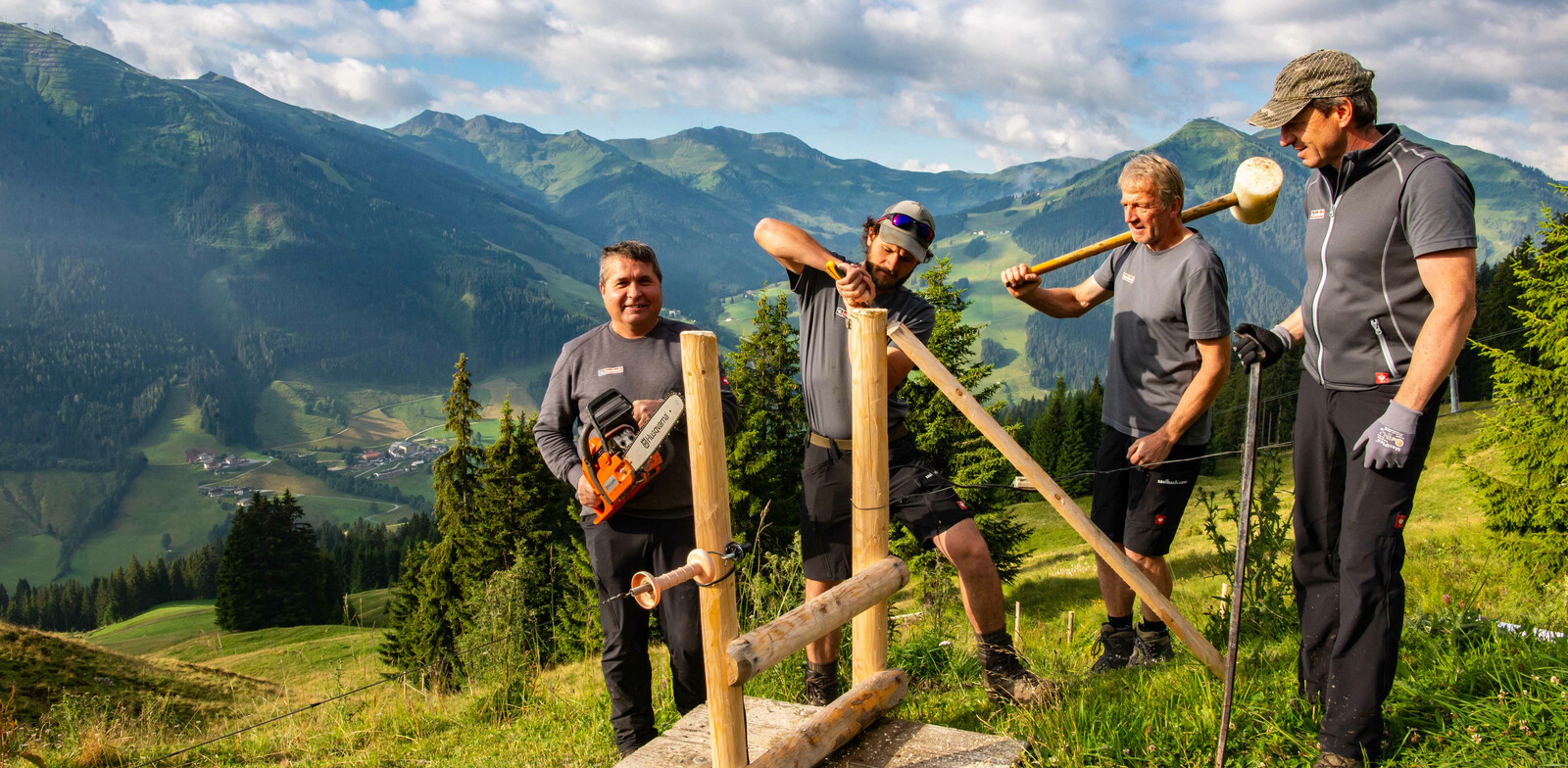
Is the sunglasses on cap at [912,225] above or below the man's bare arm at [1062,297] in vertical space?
above

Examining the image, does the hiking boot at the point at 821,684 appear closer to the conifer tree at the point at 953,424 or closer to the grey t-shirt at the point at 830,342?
the grey t-shirt at the point at 830,342

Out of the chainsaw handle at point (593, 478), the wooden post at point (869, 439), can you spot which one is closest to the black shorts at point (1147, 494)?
the wooden post at point (869, 439)

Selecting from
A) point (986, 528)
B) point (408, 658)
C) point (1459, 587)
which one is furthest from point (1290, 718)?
point (408, 658)

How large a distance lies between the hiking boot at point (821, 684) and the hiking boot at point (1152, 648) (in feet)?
5.71

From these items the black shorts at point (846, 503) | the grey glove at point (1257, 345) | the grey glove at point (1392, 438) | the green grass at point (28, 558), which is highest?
the grey glove at point (1257, 345)

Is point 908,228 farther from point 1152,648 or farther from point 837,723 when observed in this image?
point 1152,648

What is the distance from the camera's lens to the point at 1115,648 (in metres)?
5.06

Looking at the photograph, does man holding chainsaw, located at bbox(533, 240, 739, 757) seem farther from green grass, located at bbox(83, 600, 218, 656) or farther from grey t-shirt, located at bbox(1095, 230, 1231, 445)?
green grass, located at bbox(83, 600, 218, 656)

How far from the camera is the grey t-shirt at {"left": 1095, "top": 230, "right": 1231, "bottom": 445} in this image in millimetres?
4371

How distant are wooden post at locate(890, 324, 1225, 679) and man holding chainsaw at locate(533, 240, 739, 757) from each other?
1079 mm

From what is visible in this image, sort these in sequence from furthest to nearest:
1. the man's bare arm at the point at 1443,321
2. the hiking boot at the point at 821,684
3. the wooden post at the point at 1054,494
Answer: the hiking boot at the point at 821,684 → the wooden post at the point at 1054,494 → the man's bare arm at the point at 1443,321

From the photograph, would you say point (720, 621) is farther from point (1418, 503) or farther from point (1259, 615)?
point (1418, 503)

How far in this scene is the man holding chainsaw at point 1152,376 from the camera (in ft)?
14.4

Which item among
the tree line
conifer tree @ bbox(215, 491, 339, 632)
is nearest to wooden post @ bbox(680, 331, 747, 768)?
the tree line
